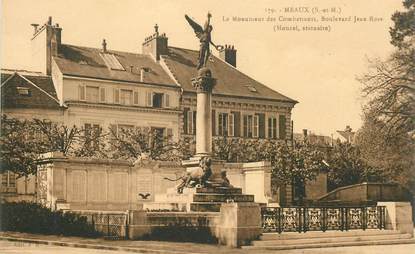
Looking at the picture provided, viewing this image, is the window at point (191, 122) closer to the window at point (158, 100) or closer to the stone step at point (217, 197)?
the window at point (158, 100)

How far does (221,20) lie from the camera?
957 inches

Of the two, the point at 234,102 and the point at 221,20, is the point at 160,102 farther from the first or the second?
the point at 221,20

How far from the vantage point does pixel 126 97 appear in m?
50.6

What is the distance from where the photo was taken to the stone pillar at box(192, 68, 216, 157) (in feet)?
85.1

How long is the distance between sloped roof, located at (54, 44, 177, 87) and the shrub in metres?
23.8

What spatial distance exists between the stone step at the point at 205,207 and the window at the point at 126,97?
91.4 ft

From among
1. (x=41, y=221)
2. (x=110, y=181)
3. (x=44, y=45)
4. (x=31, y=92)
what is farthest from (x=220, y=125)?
(x=41, y=221)

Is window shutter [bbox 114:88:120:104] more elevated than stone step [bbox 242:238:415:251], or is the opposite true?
window shutter [bbox 114:88:120:104]

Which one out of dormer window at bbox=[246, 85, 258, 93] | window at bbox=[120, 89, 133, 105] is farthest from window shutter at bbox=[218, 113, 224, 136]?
window at bbox=[120, 89, 133, 105]

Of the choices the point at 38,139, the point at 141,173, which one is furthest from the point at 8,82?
the point at 141,173

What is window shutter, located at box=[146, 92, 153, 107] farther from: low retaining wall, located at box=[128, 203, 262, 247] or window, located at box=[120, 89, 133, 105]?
low retaining wall, located at box=[128, 203, 262, 247]

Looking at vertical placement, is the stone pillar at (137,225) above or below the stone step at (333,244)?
above

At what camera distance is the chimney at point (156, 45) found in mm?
54375

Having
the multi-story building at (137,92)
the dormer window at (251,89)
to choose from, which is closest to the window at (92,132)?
the multi-story building at (137,92)
